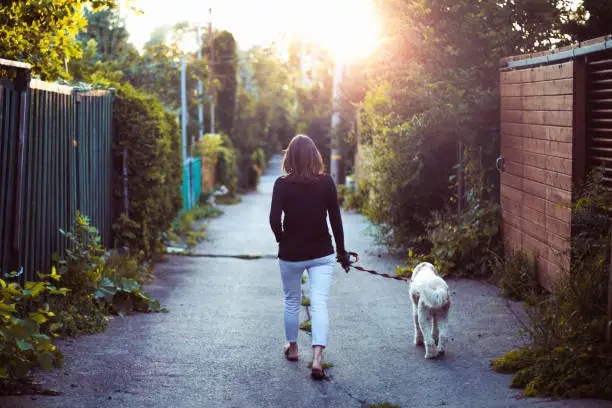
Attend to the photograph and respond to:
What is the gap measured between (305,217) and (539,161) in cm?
390

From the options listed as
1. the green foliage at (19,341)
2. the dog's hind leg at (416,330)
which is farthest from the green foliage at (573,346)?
the green foliage at (19,341)

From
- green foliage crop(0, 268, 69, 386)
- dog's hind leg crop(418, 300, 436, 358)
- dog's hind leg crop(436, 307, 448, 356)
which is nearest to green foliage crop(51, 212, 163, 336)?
green foliage crop(0, 268, 69, 386)

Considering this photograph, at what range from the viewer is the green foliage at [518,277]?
371 inches

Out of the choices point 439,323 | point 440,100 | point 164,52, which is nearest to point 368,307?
point 439,323

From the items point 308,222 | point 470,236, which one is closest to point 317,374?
point 308,222

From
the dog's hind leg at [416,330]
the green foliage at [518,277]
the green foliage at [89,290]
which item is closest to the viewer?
the dog's hind leg at [416,330]

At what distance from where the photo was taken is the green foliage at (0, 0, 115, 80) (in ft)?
24.9

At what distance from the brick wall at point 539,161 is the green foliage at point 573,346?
1.52 metres

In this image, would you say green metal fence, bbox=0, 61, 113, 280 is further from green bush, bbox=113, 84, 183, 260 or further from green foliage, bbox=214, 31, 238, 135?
Result: green foliage, bbox=214, 31, 238, 135

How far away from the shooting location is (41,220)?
26.0 feet

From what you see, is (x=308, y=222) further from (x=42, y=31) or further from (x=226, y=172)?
(x=226, y=172)

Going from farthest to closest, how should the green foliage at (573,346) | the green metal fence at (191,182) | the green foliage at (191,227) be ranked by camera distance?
the green metal fence at (191,182), the green foliage at (191,227), the green foliage at (573,346)

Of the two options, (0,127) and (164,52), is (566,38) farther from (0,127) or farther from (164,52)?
(164,52)

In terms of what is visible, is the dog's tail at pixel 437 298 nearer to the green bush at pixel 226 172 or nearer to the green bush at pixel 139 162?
the green bush at pixel 139 162
